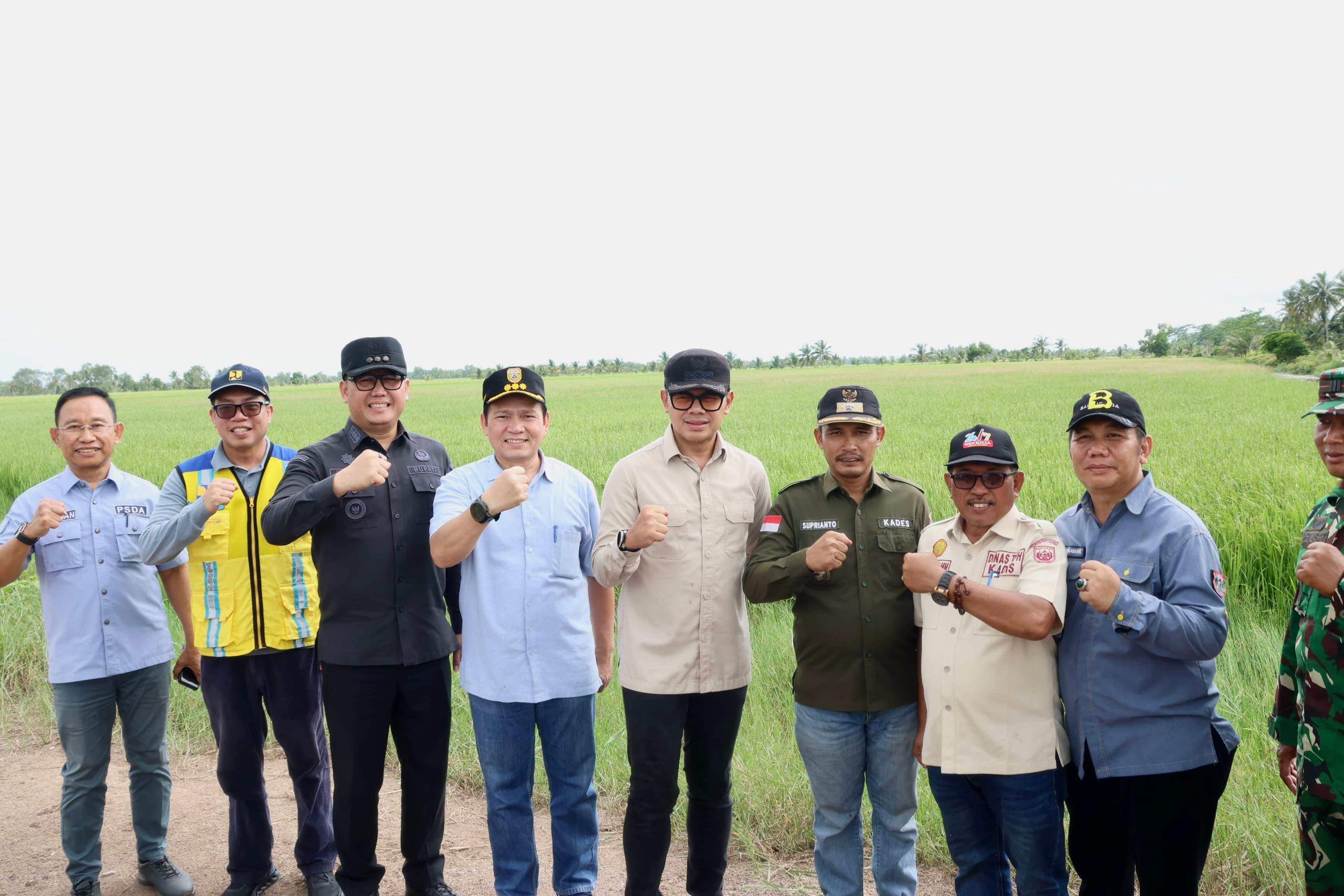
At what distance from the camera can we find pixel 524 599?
3205 mm

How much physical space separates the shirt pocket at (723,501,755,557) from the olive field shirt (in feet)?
0.40

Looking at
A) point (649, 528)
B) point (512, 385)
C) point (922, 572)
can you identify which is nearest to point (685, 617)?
point (649, 528)

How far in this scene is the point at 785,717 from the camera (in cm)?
496

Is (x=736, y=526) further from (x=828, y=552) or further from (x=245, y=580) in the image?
(x=245, y=580)

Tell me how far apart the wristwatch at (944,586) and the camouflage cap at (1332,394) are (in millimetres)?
1037

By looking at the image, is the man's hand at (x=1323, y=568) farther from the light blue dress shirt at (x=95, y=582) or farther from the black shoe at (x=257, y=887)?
the light blue dress shirt at (x=95, y=582)

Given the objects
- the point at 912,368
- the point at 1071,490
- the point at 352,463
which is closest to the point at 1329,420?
the point at 352,463

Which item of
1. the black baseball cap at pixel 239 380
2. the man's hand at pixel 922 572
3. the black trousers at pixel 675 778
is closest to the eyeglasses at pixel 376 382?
the black baseball cap at pixel 239 380

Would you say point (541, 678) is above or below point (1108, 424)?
A: below

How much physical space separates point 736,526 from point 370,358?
5.00 feet

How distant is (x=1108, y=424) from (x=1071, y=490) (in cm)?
695

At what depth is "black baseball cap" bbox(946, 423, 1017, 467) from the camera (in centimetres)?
275

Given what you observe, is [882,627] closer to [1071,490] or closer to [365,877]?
[365,877]

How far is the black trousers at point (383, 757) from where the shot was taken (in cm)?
328
